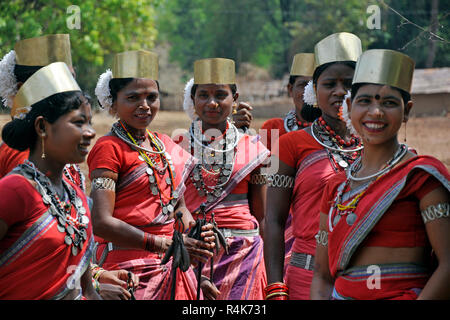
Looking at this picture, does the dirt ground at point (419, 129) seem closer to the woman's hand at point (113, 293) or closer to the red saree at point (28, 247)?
the woman's hand at point (113, 293)

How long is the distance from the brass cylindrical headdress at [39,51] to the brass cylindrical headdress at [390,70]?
2.22m

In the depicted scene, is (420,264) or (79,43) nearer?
(420,264)

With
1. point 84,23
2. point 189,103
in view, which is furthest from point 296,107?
point 84,23

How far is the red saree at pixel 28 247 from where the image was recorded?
2.87 m

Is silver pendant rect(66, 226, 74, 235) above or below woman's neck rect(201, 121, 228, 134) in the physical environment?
above

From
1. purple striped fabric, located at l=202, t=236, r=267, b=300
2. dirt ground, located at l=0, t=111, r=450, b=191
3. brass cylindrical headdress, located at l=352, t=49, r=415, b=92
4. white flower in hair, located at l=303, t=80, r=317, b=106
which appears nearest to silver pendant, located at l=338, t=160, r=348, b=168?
white flower in hair, located at l=303, t=80, r=317, b=106

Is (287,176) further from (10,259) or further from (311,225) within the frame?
(10,259)

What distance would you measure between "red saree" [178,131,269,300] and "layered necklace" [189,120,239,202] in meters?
0.04

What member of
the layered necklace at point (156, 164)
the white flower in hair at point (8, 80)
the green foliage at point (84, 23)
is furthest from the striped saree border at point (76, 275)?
the green foliage at point (84, 23)

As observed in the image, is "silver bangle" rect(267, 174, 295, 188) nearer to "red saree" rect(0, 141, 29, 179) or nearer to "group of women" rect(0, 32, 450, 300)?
"group of women" rect(0, 32, 450, 300)

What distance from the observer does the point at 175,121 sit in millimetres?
21062

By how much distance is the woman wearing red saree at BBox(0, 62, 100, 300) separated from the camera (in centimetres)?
289

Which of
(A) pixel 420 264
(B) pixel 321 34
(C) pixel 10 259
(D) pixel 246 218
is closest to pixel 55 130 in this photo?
(C) pixel 10 259
